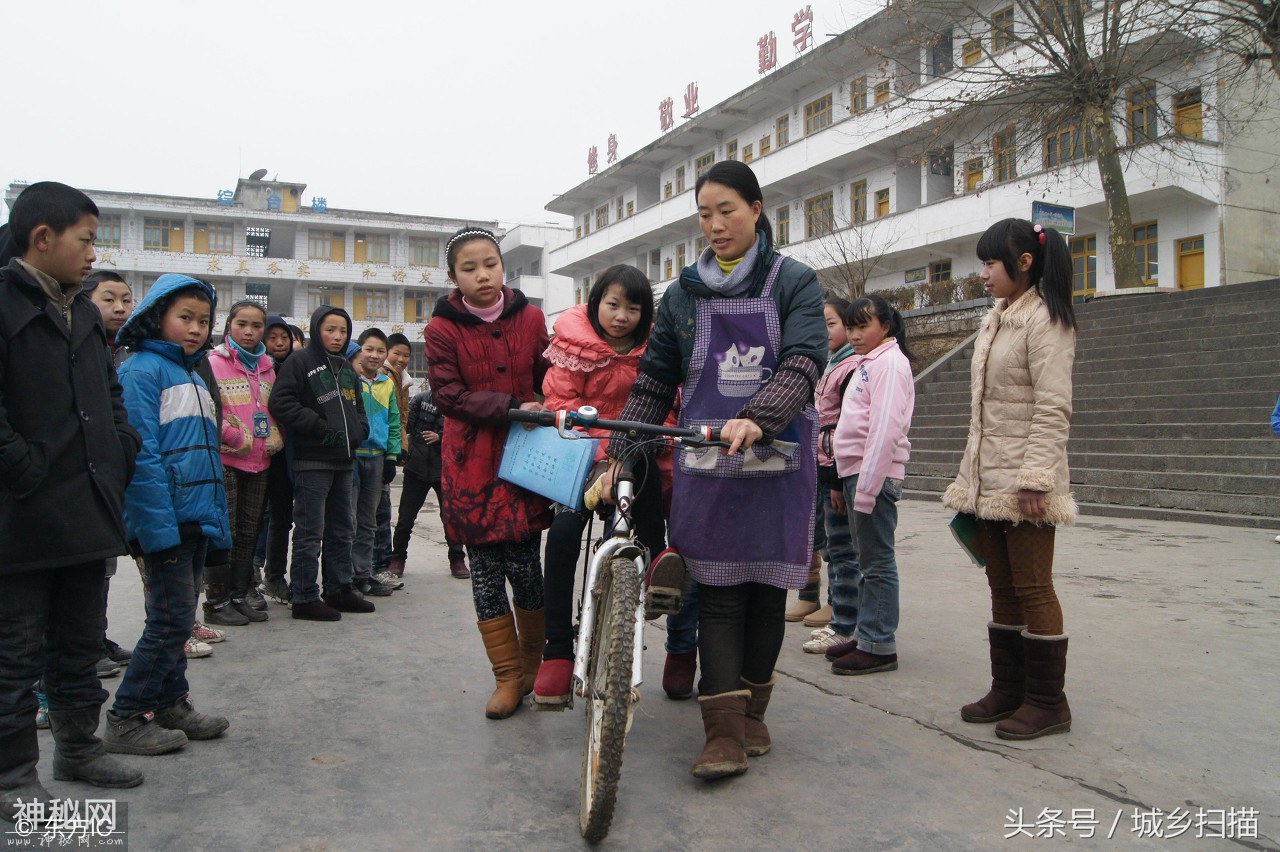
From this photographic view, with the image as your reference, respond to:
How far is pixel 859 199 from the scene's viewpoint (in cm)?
3191

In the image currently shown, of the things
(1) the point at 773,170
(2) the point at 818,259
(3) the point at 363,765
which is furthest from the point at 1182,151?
(3) the point at 363,765

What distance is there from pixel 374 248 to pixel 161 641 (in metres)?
57.0

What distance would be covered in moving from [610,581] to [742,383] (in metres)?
0.85

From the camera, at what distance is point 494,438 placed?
3.84m

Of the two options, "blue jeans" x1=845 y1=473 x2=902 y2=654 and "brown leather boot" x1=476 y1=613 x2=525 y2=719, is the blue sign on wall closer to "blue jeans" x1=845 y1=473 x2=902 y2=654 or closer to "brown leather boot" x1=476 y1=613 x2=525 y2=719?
"blue jeans" x1=845 y1=473 x2=902 y2=654

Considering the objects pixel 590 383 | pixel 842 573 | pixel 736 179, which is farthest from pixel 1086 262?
pixel 736 179

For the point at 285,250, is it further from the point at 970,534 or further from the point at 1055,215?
the point at 970,534

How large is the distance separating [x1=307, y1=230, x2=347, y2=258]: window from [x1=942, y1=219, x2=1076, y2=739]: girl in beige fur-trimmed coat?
56.4 metres

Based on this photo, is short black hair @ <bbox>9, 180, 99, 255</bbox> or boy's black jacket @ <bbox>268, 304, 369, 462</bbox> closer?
short black hair @ <bbox>9, 180, 99, 255</bbox>

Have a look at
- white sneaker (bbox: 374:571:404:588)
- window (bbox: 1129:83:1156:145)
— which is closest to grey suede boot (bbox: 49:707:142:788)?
white sneaker (bbox: 374:571:404:588)

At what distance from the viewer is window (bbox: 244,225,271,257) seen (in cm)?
5472

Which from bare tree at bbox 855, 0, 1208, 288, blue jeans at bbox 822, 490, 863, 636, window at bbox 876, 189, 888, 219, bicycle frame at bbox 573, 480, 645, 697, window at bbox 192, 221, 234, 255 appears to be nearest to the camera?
bicycle frame at bbox 573, 480, 645, 697

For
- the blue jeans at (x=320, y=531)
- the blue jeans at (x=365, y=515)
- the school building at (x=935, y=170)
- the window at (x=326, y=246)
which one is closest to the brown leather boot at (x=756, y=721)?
the blue jeans at (x=320, y=531)

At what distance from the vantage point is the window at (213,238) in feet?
176
